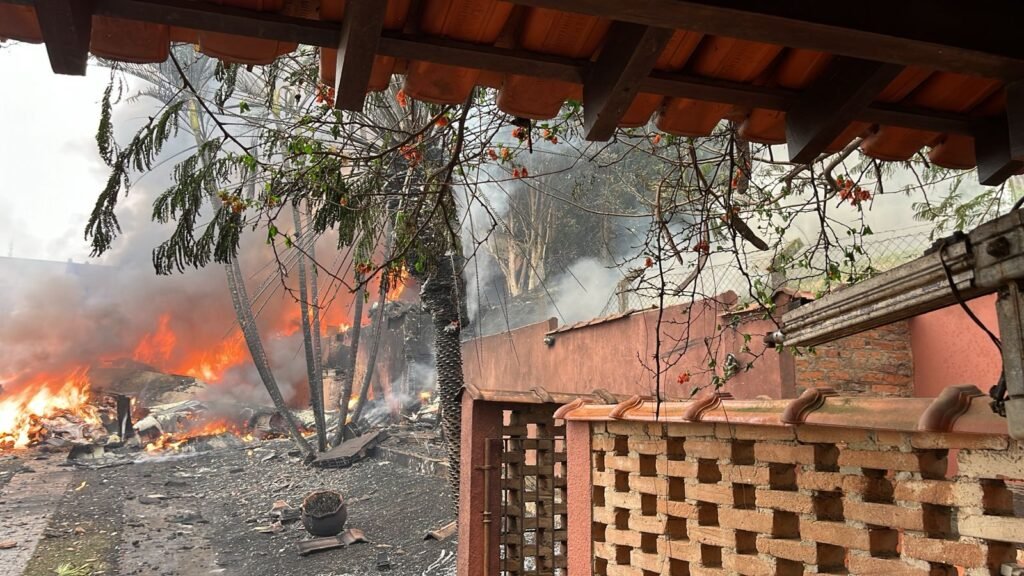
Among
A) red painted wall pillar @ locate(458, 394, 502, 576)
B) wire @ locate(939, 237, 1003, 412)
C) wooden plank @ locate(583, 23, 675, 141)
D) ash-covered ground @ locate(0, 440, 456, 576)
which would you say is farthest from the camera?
ash-covered ground @ locate(0, 440, 456, 576)

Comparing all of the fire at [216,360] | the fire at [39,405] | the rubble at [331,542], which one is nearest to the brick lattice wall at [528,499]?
the rubble at [331,542]

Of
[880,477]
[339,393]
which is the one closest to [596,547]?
[880,477]

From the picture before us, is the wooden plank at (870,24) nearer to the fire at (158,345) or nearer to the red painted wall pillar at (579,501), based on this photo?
the red painted wall pillar at (579,501)

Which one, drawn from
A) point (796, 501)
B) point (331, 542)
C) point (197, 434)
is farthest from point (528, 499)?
point (197, 434)

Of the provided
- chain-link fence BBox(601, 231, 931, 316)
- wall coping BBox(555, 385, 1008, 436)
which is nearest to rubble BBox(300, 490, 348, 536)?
chain-link fence BBox(601, 231, 931, 316)

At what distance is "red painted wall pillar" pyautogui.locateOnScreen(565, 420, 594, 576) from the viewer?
3.84 metres

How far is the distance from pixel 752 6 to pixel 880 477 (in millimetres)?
1580

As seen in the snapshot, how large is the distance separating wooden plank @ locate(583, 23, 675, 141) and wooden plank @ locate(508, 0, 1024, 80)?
0.10 metres

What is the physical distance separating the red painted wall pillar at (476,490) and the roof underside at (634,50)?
12.6ft

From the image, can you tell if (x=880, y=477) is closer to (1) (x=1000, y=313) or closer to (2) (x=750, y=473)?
(2) (x=750, y=473)

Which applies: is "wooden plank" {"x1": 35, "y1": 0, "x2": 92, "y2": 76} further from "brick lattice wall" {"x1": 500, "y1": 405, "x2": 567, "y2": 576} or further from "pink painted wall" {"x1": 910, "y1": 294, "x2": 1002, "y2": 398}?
"pink painted wall" {"x1": 910, "y1": 294, "x2": 1002, "y2": 398}

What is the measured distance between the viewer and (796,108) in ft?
6.77

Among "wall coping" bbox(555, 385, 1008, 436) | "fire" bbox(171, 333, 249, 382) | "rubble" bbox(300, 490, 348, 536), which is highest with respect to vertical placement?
"fire" bbox(171, 333, 249, 382)

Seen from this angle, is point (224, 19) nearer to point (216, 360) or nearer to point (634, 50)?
point (634, 50)
